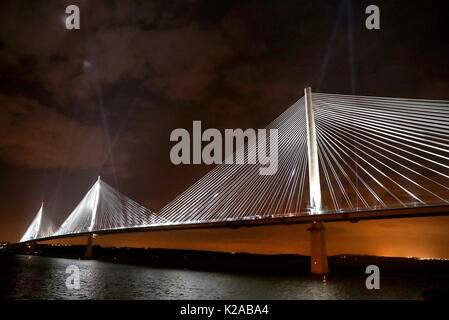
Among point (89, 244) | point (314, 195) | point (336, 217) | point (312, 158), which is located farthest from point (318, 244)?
point (89, 244)

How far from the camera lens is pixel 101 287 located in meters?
29.9

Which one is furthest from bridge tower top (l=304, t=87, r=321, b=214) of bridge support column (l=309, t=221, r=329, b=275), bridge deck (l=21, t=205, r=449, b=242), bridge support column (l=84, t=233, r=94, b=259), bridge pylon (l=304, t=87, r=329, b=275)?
bridge support column (l=84, t=233, r=94, b=259)

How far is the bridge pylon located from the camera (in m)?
33.4

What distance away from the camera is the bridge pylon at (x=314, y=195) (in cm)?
3344

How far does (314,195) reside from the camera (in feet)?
110

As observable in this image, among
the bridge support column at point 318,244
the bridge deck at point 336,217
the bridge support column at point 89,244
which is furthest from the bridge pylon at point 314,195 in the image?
the bridge support column at point 89,244

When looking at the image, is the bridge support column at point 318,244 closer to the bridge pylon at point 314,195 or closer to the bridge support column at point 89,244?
the bridge pylon at point 314,195

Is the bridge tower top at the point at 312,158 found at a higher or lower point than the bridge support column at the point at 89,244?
higher

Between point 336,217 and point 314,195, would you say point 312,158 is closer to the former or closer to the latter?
point 314,195

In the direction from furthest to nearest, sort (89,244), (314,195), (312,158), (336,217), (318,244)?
1. (89,244)
2. (312,158)
3. (318,244)
4. (314,195)
5. (336,217)

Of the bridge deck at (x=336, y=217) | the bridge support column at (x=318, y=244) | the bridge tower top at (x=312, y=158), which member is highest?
the bridge tower top at (x=312, y=158)

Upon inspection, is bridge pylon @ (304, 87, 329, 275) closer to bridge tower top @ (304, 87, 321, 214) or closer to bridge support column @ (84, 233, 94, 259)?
bridge tower top @ (304, 87, 321, 214)
